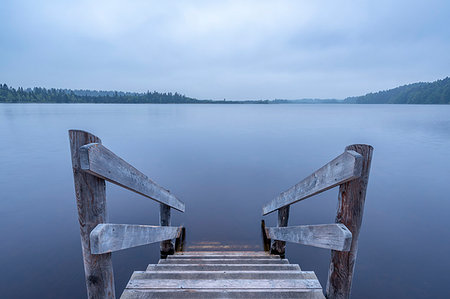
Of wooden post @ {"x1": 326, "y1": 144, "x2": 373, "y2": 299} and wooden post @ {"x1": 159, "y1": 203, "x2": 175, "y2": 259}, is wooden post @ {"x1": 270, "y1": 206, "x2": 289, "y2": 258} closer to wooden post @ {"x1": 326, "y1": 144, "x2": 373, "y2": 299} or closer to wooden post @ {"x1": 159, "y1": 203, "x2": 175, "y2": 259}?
wooden post @ {"x1": 159, "y1": 203, "x2": 175, "y2": 259}

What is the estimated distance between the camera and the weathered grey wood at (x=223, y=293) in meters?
2.16

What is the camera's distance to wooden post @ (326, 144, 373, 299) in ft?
5.70

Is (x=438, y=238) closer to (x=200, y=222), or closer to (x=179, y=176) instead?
(x=200, y=222)

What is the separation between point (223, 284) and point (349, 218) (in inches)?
59.6

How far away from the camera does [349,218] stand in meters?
1.85

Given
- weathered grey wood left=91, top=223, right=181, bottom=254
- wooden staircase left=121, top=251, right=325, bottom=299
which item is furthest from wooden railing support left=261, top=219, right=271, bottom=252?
weathered grey wood left=91, top=223, right=181, bottom=254

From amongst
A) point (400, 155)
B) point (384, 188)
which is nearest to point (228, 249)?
point (384, 188)

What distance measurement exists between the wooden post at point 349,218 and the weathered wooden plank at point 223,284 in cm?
29

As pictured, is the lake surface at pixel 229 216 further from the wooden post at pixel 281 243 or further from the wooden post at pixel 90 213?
the wooden post at pixel 90 213

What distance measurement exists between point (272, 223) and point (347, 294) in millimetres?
6252

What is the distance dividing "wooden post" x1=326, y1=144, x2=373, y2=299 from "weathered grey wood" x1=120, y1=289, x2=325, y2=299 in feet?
0.80

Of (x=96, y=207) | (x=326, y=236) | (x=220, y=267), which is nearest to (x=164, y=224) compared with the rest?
(x=220, y=267)

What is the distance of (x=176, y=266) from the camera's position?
318 centimetres

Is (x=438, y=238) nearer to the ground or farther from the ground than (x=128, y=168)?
nearer to the ground
